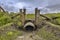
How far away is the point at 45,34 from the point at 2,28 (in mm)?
3678

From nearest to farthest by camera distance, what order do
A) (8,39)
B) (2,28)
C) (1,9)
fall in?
(8,39) → (2,28) → (1,9)

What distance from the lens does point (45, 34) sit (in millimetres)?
21703

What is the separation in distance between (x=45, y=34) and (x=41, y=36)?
397 millimetres

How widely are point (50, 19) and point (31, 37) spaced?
6.38 meters

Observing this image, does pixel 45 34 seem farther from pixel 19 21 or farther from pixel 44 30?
pixel 19 21

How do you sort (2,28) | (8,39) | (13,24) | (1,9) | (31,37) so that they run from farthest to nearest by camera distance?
(1,9) → (13,24) → (2,28) → (31,37) → (8,39)

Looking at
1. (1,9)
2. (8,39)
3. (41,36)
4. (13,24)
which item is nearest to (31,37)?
(41,36)

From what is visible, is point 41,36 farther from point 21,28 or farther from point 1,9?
point 1,9

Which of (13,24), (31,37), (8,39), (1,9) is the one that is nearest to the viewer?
(8,39)

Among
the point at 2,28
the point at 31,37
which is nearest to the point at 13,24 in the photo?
the point at 2,28

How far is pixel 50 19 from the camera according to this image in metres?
27.4

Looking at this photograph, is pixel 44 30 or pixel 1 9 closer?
pixel 44 30

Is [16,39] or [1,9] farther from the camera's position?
[1,9]

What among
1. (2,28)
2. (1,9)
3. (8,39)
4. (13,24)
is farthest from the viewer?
(1,9)
